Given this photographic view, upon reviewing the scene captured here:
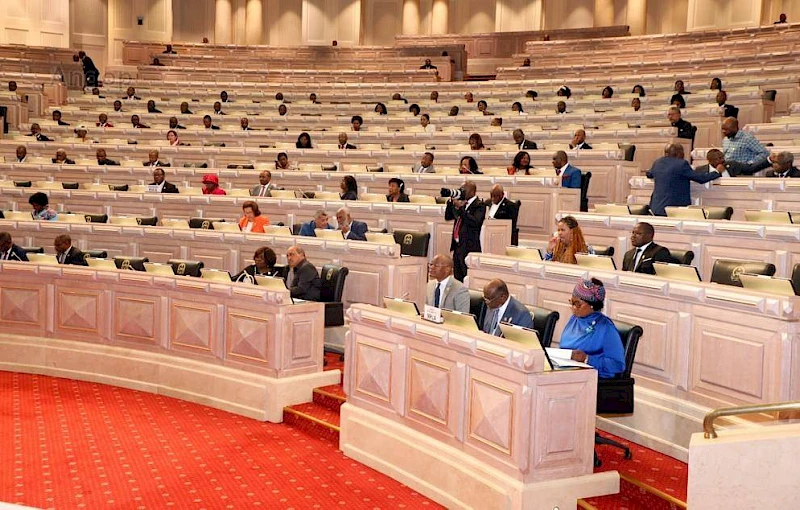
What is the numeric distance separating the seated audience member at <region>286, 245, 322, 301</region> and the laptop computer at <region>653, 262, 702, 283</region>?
280 centimetres

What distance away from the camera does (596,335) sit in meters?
5.04

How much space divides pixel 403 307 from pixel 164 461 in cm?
171

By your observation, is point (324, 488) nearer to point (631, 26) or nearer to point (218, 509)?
point (218, 509)

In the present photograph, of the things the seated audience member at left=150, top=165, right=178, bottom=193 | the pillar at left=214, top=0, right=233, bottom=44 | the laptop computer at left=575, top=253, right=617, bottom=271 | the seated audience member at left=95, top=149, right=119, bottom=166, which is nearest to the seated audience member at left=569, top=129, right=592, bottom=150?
the laptop computer at left=575, top=253, right=617, bottom=271

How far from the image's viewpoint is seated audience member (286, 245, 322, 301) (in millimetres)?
7547

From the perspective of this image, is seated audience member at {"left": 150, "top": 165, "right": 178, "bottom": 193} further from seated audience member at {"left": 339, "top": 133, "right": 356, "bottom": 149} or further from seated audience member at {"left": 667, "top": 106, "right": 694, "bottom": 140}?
seated audience member at {"left": 667, "top": 106, "right": 694, "bottom": 140}

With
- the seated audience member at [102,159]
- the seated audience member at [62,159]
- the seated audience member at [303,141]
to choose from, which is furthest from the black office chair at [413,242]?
the seated audience member at [62,159]

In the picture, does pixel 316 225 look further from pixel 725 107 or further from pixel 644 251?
pixel 725 107

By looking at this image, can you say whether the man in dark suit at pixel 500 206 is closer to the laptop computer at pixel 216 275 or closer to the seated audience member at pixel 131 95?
the laptop computer at pixel 216 275

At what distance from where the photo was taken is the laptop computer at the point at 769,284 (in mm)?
5009

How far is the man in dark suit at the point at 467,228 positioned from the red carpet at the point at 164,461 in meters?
2.54

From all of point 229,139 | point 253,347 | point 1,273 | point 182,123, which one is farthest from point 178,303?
point 182,123

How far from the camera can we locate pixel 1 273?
27.2 feet

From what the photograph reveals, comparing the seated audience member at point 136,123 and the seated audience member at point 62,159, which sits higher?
the seated audience member at point 136,123
